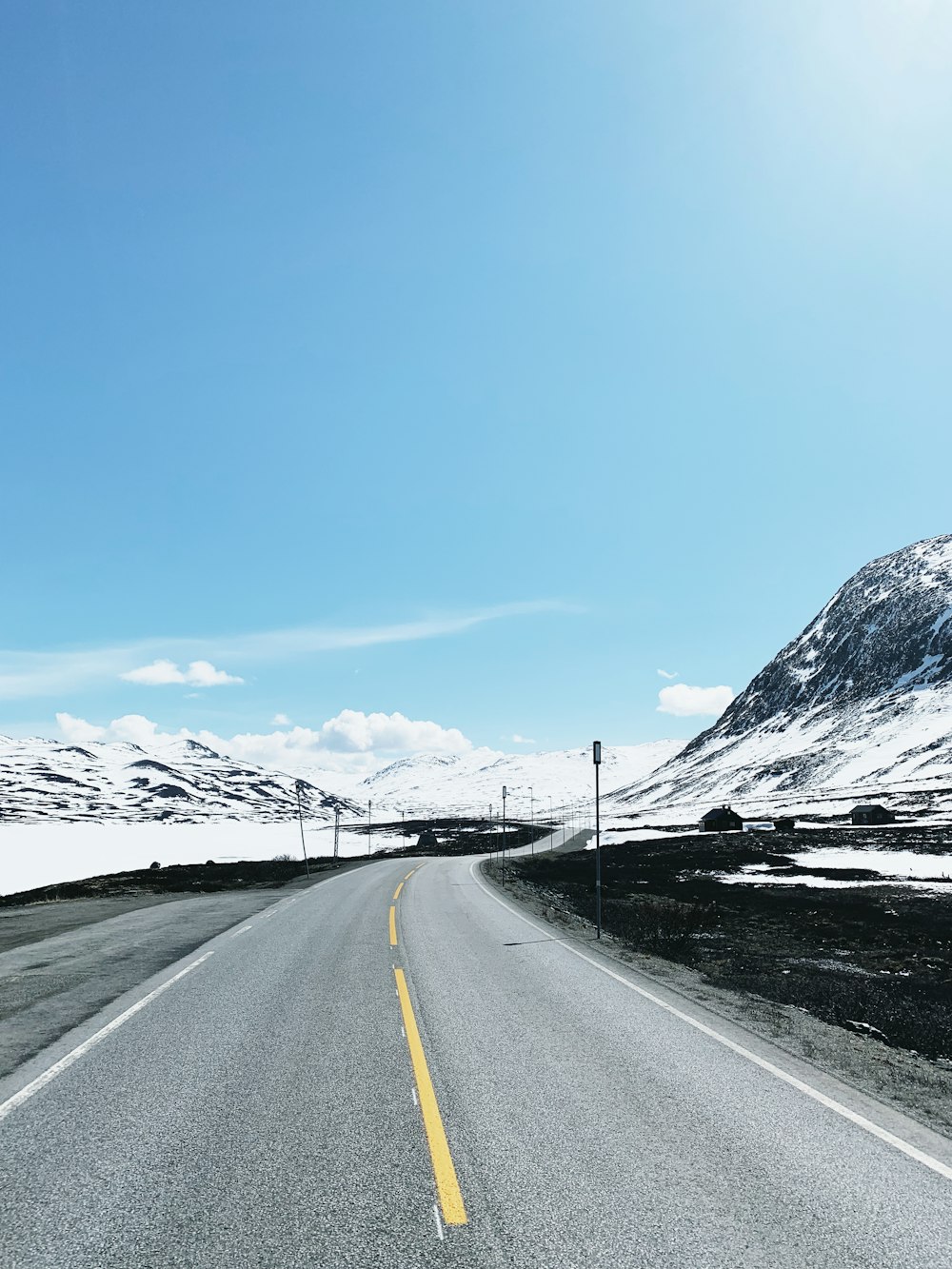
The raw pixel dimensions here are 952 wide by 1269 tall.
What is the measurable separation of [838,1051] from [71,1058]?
9350mm

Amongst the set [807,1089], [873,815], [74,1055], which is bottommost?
[873,815]

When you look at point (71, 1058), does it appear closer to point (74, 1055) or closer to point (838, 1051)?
point (74, 1055)

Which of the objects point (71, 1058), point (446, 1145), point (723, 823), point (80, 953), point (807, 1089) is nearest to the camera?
point (446, 1145)

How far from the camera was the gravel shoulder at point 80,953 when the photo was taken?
9.66 meters

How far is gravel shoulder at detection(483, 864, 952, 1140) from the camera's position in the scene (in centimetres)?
739

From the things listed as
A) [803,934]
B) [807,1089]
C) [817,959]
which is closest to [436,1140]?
[807,1089]

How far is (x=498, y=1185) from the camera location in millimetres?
5277

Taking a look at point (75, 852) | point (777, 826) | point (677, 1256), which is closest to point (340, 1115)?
point (677, 1256)

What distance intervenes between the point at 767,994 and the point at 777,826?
3470 inches

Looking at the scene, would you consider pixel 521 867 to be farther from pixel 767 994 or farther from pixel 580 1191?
pixel 580 1191

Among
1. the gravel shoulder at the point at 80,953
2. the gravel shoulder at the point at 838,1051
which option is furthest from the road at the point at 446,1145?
the gravel shoulder at the point at 80,953

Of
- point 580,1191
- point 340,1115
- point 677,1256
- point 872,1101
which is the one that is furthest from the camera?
point 872,1101

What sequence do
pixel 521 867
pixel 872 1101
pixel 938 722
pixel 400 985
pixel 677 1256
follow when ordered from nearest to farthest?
pixel 677 1256 → pixel 872 1101 → pixel 400 985 → pixel 521 867 → pixel 938 722

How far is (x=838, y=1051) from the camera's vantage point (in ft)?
29.2
